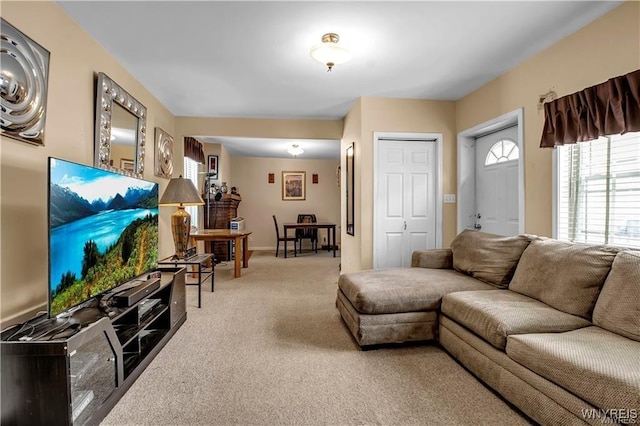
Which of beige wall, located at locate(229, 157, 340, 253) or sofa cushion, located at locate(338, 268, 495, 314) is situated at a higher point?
beige wall, located at locate(229, 157, 340, 253)

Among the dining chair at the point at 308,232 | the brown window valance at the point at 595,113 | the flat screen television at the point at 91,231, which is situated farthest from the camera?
the dining chair at the point at 308,232

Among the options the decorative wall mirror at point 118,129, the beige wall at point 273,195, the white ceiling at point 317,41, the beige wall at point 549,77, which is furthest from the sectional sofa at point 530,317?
the beige wall at point 273,195

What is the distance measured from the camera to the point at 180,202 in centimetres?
347

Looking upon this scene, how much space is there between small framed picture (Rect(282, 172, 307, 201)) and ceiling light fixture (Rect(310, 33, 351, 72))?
568cm

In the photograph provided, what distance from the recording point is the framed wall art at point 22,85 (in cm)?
164

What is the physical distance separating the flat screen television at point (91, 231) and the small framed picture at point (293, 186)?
567 centimetres

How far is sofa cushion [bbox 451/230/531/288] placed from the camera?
8.43ft

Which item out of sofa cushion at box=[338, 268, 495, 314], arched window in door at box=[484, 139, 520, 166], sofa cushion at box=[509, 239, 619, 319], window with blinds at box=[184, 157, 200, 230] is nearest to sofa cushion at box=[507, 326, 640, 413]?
sofa cushion at box=[509, 239, 619, 319]

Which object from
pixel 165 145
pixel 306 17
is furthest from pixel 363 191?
pixel 165 145

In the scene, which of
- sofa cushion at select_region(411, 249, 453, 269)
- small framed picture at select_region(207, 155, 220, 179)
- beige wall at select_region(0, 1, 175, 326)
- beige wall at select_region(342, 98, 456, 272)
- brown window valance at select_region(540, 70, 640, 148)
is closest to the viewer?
beige wall at select_region(0, 1, 175, 326)

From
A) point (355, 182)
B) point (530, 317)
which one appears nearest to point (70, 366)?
point (530, 317)

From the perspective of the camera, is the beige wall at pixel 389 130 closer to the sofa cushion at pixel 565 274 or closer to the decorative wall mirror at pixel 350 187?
the decorative wall mirror at pixel 350 187

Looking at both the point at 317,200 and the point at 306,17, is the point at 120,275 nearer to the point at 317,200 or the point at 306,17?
the point at 306,17

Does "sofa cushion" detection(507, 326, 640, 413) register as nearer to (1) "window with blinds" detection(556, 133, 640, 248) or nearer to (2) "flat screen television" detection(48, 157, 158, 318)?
(1) "window with blinds" detection(556, 133, 640, 248)
